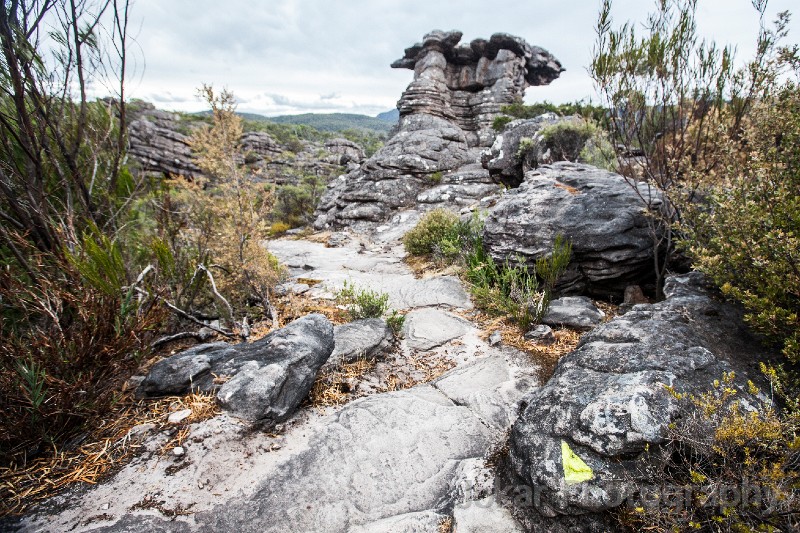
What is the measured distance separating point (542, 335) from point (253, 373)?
10.3 ft

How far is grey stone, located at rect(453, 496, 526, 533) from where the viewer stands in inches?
73.8

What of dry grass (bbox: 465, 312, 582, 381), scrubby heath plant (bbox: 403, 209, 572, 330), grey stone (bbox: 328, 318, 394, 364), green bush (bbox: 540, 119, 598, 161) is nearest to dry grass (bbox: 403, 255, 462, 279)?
scrubby heath plant (bbox: 403, 209, 572, 330)

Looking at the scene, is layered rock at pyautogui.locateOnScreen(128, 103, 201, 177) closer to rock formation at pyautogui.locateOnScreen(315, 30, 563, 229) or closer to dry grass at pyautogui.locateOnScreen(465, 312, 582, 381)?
rock formation at pyautogui.locateOnScreen(315, 30, 563, 229)

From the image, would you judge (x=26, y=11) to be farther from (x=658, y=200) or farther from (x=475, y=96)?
(x=475, y=96)

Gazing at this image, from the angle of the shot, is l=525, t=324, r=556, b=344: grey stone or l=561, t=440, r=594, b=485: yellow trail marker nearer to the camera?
l=561, t=440, r=594, b=485: yellow trail marker

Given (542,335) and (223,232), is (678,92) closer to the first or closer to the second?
(542,335)

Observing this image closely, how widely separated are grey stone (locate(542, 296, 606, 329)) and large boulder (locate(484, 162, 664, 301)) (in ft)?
2.13

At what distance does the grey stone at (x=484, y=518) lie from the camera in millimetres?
1875

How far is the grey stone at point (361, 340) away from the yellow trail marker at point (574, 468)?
7.36 feet

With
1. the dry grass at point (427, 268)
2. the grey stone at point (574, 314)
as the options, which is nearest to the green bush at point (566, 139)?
the dry grass at point (427, 268)

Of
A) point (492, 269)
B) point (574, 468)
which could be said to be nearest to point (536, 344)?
point (492, 269)

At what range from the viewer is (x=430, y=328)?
187 inches

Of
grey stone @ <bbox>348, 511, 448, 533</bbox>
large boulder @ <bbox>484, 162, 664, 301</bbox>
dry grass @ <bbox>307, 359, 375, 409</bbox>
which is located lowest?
grey stone @ <bbox>348, 511, 448, 533</bbox>

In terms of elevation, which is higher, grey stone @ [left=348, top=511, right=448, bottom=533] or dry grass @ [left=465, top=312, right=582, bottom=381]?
dry grass @ [left=465, top=312, right=582, bottom=381]
